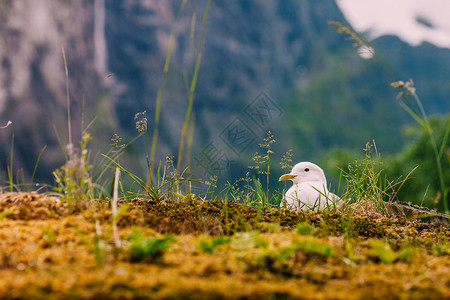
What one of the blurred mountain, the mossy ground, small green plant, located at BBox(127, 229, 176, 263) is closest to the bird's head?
the blurred mountain

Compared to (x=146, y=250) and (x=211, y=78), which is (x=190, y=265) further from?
(x=211, y=78)

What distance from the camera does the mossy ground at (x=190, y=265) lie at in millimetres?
968

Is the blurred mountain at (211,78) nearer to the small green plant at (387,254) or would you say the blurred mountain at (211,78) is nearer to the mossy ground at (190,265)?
the mossy ground at (190,265)

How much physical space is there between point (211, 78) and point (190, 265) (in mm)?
79012

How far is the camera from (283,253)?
1.28m

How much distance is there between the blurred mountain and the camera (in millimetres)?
27391

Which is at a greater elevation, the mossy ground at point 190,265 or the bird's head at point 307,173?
the mossy ground at point 190,265

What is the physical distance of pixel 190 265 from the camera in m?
1.17

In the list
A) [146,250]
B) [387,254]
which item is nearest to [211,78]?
Answer: [387,254]

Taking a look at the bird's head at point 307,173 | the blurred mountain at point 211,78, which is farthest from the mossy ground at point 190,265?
the bird's head at point 307,173

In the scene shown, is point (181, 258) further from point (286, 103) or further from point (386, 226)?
point (286, 103)

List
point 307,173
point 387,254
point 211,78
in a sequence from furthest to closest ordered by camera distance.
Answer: point 211,78 → point 307,173 → point 387,254

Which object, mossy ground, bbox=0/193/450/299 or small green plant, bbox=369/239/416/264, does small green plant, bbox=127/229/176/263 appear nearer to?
mossy ground, bbox=0/193/450/299

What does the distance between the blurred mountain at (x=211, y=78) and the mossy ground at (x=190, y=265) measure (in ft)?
5.34
